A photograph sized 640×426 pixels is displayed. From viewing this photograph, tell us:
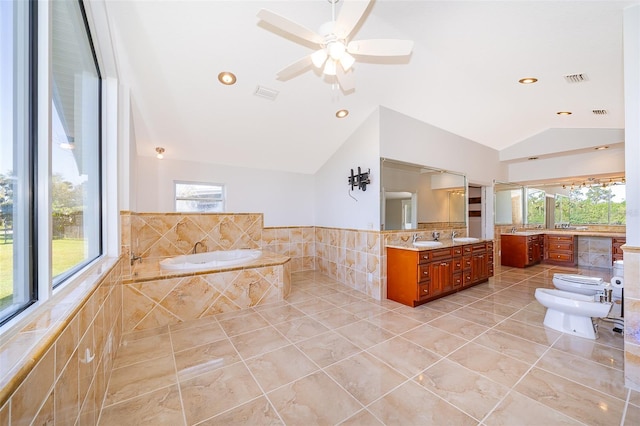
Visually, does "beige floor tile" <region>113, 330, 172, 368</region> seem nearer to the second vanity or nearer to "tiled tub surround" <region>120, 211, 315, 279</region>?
"tiled tub surround" <region>120, 211, 315, 279</region>

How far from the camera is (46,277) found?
3.43 ft

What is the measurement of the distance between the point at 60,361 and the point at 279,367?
1461 millimetres

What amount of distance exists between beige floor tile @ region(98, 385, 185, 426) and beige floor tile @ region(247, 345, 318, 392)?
1.77 ft

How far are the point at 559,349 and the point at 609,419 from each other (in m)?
0.90

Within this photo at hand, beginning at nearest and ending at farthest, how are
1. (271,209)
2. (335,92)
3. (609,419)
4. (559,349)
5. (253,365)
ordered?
(609,419) → (253,365) → (559,349) → (335,92) → (271,209)

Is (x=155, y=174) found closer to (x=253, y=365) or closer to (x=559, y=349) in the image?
(x=253, y=365)

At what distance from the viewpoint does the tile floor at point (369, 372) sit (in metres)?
1.55

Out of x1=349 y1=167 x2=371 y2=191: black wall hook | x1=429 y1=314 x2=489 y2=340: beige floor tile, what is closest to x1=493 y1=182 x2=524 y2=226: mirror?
x1=349 y1=167 x2=371 y2=191: black wall hook

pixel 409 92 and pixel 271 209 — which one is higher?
pixel 409 92

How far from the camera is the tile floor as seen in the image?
1.55m

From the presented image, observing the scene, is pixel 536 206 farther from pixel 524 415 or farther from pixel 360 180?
pixel 524 415

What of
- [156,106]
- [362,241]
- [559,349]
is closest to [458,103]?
[362,241]

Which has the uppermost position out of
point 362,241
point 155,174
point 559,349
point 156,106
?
point 156,106

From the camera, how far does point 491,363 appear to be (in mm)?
2062
